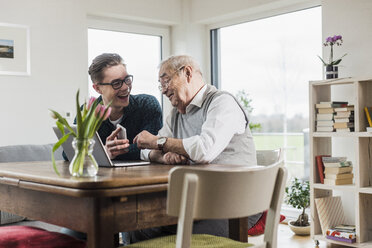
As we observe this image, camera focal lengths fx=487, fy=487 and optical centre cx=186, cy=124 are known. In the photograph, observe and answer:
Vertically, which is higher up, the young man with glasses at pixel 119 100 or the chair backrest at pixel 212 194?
the young man with glasses at pixel 119 100

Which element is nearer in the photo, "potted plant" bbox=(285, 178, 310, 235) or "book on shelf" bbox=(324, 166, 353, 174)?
"book on shelf" bbox=(324, 166, 353, 174)

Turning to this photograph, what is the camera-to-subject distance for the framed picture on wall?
4277 mm

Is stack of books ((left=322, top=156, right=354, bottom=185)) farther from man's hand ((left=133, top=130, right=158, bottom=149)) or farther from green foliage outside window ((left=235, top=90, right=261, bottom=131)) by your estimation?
man's hand ((left=133, top=130, right=158, bottom=149))

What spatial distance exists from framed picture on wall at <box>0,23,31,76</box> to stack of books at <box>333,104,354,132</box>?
2.71 meters

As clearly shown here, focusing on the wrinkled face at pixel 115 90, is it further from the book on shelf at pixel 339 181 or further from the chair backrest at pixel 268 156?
the book on shelf at pixel 339 181

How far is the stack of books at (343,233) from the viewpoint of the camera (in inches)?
144

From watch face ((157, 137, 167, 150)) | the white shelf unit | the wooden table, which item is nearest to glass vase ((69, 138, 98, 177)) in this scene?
the wooden table

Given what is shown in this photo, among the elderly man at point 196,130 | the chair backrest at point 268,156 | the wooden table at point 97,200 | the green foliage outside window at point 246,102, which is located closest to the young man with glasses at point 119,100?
the elderly man at point 196,130

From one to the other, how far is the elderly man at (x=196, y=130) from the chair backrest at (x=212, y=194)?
2.03ft

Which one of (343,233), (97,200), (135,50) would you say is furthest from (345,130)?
(97,200)

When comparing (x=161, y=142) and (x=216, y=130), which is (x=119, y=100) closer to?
(x=161, y=142)

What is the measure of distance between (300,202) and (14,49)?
2.86 m

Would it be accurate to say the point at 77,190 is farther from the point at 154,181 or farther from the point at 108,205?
the point at 154,181

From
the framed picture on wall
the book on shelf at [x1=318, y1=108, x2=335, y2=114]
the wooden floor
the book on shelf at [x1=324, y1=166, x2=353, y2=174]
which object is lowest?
the wooden floor
